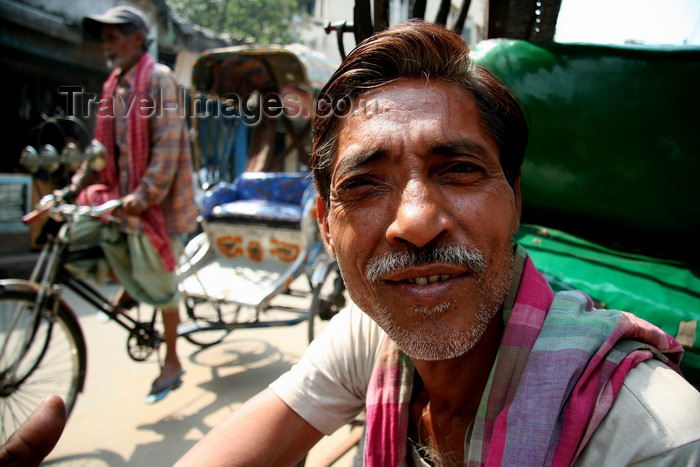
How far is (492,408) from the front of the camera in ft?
→ 3.16

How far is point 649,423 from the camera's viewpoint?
783 mm

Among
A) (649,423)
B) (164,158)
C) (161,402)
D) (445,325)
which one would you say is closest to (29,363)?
(161,402)

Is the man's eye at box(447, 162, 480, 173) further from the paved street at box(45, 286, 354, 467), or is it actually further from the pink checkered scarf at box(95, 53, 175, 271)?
the pink checkered scarf at box(95, 53, 175, 271)

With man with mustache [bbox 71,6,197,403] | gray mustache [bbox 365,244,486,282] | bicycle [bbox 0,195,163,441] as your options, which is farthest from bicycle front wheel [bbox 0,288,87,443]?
gray mustache [bbox 365,244,486,282]

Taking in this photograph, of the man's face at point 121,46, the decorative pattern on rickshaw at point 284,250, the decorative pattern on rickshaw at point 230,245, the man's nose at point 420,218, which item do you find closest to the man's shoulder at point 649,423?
the man's nose at point 420,218

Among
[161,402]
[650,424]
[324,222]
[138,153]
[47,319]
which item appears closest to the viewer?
[650,424]

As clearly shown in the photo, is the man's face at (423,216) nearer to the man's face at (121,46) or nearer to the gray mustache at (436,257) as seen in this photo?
the gray mustache at (436,257)

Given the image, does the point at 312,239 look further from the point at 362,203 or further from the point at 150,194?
the point at 362,203

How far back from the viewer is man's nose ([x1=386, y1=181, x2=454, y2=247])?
93cm

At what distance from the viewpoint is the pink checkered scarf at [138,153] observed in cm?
296

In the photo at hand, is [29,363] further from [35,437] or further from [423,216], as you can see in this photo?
[423,216]

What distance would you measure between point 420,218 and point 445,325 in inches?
9.1

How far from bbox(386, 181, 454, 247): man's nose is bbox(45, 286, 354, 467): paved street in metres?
1.88

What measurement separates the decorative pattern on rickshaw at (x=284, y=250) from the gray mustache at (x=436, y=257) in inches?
125
